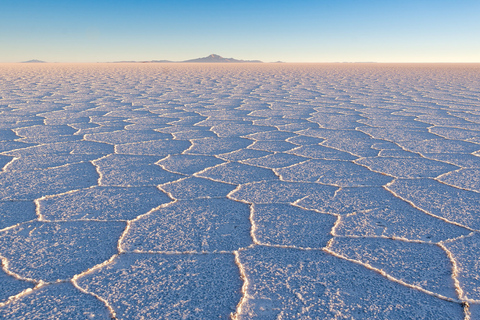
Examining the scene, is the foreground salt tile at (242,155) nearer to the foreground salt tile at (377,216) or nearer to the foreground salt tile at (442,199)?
the foreground salt tile at (377,216)

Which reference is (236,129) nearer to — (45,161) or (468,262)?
(45,161)

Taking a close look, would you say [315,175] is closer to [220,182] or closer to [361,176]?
[361,176]

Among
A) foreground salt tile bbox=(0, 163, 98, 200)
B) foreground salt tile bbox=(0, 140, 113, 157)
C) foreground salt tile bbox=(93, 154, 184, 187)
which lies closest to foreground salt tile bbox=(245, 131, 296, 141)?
foreground salt tile bbox=(93, 154, 184, 187)

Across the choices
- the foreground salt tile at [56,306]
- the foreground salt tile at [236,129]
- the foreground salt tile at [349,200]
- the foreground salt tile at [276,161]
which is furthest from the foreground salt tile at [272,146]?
the foreground salt tile at [56,306]

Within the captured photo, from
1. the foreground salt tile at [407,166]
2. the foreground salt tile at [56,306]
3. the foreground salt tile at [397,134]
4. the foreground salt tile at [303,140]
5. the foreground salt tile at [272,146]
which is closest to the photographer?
the foreground salt tile at [56,306]

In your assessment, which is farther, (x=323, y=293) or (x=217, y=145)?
(x=217, y=145)

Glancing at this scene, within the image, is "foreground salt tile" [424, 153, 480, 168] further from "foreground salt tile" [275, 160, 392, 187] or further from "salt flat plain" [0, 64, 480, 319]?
"foreground salt tile" [275, 160, 392, 187]

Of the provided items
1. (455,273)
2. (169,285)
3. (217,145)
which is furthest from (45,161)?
(455,273)
